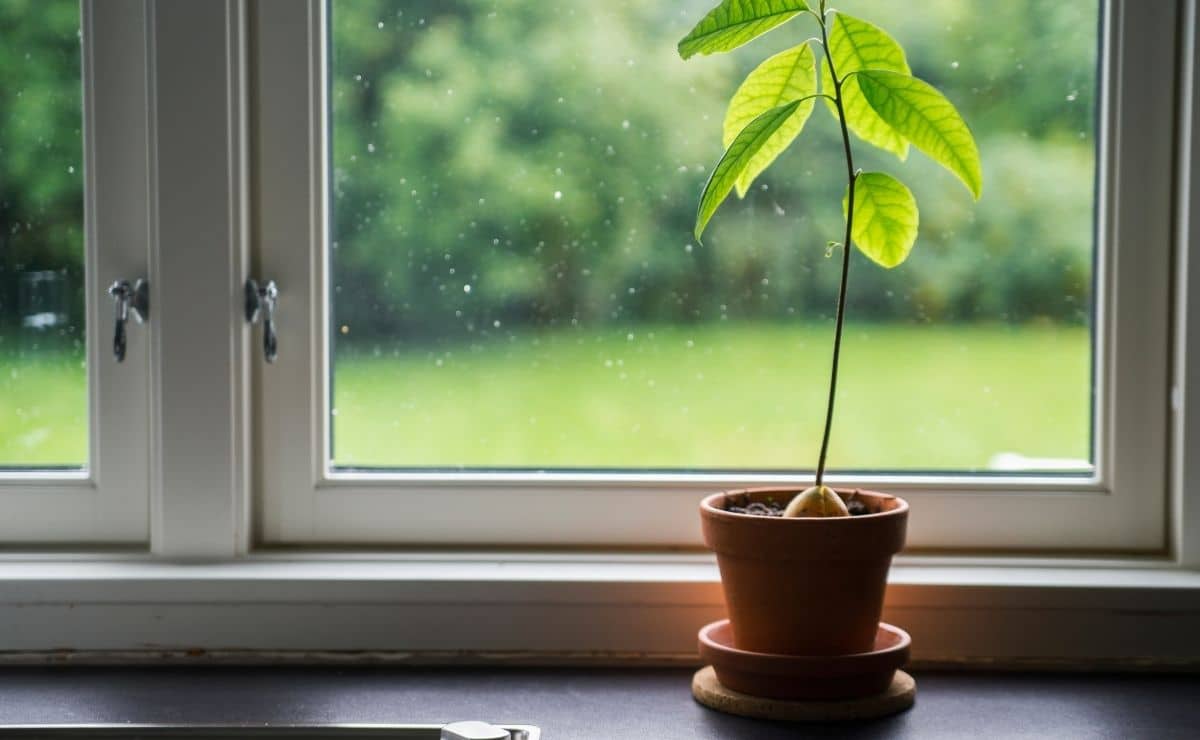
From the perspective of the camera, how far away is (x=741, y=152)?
1.16 metres

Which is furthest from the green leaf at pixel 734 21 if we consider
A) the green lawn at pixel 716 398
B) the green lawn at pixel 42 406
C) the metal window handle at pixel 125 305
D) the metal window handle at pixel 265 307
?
the green lawn at pixel 42 406

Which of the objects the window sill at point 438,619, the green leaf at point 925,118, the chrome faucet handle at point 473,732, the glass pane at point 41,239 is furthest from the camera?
the glass pane at point 41,239

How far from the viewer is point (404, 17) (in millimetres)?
1421

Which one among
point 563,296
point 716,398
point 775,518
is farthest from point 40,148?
point 775,518

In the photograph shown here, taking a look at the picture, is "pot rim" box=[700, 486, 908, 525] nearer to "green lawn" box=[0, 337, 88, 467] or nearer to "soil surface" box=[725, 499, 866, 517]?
"soil surface" box=[725, 499, 866, 517]

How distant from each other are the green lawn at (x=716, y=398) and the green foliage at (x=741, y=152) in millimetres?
294

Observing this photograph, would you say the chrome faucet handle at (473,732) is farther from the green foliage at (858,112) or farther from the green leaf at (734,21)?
the green leaf at (734,21)

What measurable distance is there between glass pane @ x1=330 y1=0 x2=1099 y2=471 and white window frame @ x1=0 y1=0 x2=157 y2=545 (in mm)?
220

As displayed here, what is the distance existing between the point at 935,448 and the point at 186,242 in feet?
2.89

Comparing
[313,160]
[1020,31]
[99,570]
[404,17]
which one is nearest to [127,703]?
[99,570]

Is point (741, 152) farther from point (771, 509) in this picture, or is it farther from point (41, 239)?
point (41, 239)

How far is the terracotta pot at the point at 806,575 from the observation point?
1136mm

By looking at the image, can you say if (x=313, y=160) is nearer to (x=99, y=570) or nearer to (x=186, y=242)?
(x=186, y=242)

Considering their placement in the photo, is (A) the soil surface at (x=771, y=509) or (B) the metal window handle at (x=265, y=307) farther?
(B) the metal window handle at (x=265, y=307)
